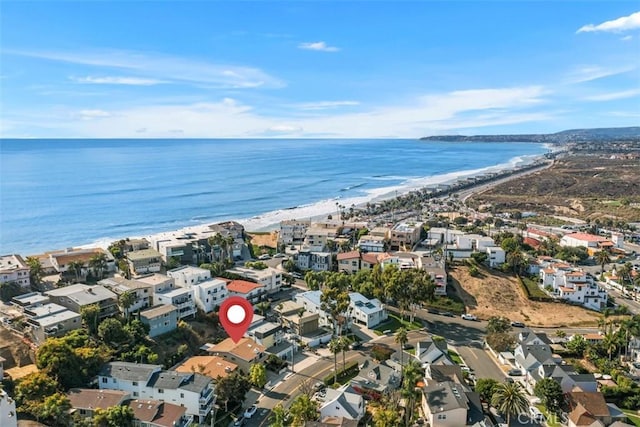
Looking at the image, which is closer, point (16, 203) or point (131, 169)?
point (16, 203)

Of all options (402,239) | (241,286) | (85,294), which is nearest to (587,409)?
(241,286)

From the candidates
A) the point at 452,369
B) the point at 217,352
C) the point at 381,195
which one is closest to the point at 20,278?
the point at 217,352

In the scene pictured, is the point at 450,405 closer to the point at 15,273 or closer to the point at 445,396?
the point at 445,396

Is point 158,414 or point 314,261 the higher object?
point 314,261

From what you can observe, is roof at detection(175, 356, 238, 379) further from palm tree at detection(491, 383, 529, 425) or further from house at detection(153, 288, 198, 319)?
palm tree at detection(491, 383, 529, 425)

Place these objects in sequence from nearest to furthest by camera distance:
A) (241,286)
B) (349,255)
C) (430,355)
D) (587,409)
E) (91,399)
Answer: (91,399), (587,409), (430,355), (241,286), (349,255)

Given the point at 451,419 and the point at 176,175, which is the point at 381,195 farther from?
the point at 451,419

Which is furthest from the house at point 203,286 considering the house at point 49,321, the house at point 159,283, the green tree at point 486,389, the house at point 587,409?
the house at point 587,409

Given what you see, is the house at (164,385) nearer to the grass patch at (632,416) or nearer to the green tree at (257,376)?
the green tree at (257,376)
